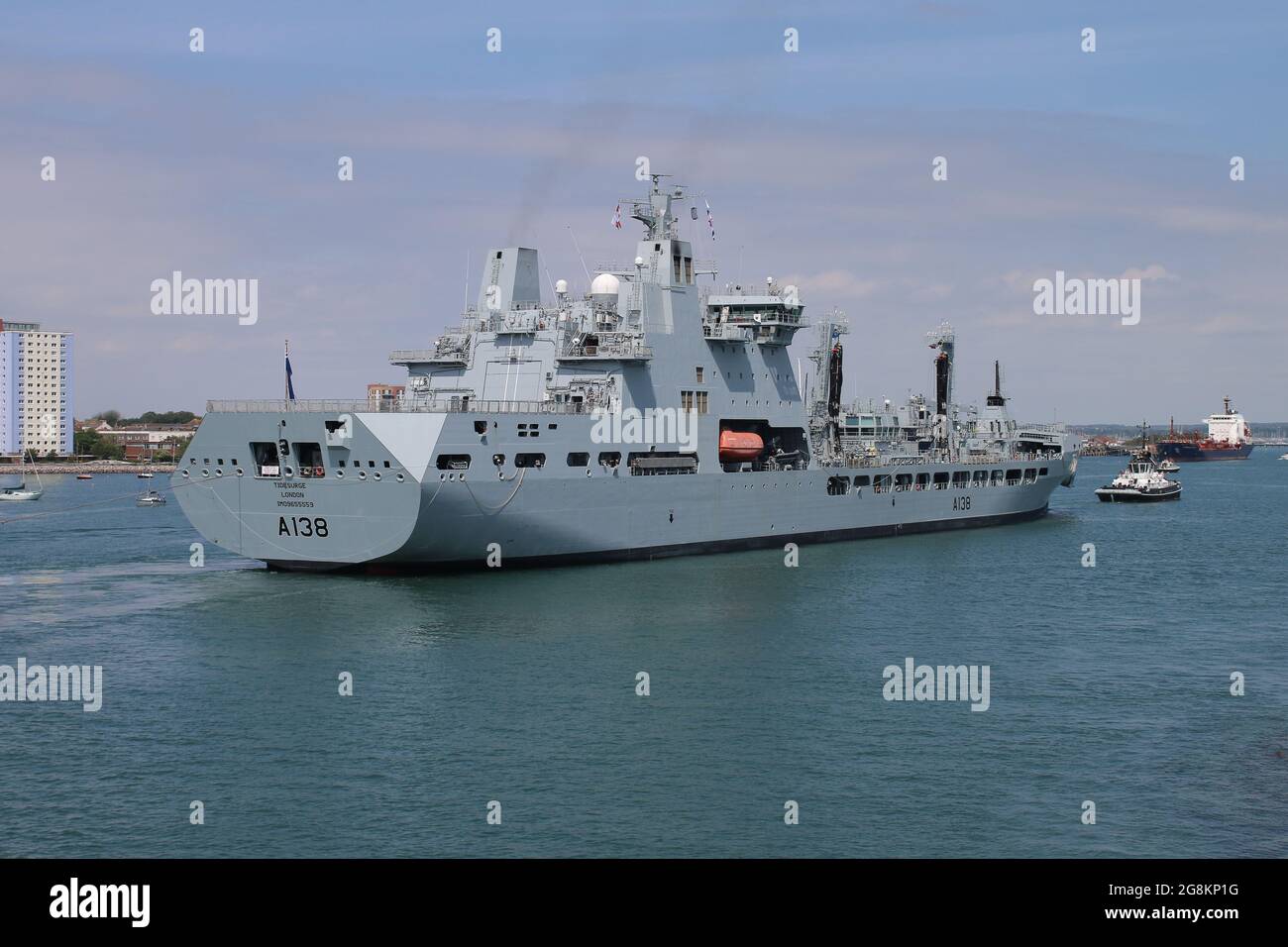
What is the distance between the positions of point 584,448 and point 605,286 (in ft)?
27.2

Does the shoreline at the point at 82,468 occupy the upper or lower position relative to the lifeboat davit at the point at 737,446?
lower

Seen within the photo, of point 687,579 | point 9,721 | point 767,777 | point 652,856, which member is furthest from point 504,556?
point 652,856

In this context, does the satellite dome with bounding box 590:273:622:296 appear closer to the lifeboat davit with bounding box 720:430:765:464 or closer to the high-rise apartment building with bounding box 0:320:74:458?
Result: the lifeboat davit with bounding box 720:430:765:464

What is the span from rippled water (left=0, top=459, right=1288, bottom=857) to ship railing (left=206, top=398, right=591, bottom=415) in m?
5.20

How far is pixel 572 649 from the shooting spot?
28.5 metres

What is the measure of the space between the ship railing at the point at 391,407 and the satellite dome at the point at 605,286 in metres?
6.33

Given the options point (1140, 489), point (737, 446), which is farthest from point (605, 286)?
point (1140, 489)

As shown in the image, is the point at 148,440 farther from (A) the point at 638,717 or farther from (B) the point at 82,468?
(A) the point at 638,717

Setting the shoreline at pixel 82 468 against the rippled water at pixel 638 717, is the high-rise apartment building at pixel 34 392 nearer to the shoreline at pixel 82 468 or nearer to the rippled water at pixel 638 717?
the shoreline at pixel 82 468

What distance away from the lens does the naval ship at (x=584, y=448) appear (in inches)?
1452

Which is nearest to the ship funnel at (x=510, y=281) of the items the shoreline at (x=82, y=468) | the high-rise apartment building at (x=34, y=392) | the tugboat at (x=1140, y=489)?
the tugboat at (x=1140, y=489)

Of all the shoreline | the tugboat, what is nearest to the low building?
the shoreline
